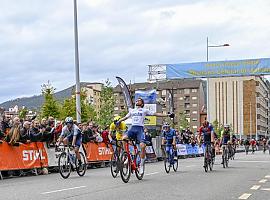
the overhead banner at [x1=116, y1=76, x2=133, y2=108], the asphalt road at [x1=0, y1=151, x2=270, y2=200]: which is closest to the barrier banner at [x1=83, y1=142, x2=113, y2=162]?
the asphalt road at [x1=0, y1=151, x2=270, y2=200]

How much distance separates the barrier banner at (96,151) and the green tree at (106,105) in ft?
96.7

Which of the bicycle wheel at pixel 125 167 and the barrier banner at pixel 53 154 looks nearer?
the bicycle wheel at pixel 125 167

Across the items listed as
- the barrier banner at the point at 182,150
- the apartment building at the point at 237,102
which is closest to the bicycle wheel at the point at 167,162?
the barrier banner at the point at 182,150

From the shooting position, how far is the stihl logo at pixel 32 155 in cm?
1862

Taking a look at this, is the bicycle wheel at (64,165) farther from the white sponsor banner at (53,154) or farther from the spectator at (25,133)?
the white sponsor banner at (53,154)

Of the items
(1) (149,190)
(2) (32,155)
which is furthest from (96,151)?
(1) (149,190)

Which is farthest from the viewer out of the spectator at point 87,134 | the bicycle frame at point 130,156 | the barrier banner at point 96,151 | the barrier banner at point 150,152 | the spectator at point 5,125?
the barrier banner at point 150,152

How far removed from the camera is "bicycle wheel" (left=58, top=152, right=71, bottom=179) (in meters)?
16.2

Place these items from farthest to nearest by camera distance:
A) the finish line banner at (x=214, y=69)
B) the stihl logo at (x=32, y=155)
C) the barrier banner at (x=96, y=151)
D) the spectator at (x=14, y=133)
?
the finish line banner at (x=214, y=69) → the barrier banner at (x=96, y=151) → the stihl logo at (x=32, y=155) → the spectator at (x=14, y=133)

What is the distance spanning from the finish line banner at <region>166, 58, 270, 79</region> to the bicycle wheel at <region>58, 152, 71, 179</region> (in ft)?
107

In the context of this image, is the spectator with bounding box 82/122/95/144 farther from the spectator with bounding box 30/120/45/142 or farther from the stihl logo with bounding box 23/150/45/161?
the stihl logo with bounding box 23/150/45/161

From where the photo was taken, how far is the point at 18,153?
18.2 meters

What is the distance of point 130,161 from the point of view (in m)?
14.4

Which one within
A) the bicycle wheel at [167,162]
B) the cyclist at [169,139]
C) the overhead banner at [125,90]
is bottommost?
the bicycle wheel at [167,162]
